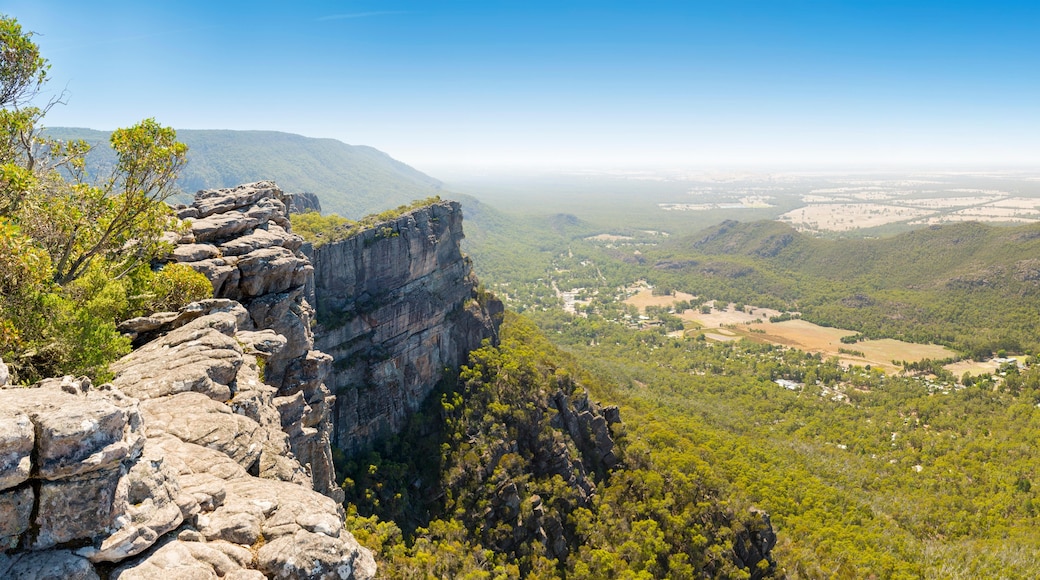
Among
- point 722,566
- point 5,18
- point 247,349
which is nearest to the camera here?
point 5,18

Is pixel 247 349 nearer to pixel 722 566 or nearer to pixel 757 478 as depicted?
pixel 722 566

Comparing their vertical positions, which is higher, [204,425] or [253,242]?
[253,242]

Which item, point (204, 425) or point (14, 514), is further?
point (204, 425)

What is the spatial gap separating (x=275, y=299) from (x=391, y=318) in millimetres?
30421

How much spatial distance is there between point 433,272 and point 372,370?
17386mm

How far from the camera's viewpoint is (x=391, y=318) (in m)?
61.7

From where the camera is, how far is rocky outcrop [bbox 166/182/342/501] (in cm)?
2828

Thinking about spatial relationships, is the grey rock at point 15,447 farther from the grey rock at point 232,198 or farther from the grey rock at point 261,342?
the grey rock at point 232,198

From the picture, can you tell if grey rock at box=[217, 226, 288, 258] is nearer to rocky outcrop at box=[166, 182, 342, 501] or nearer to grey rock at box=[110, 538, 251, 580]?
rocky outcrop at box=[166, 182, 342, 501]

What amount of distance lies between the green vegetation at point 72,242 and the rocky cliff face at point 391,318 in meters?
26.3

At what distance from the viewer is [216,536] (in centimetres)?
1186

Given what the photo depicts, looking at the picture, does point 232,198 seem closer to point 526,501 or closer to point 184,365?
point 184,365

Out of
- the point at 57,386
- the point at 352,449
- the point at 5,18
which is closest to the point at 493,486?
the point at 352,449

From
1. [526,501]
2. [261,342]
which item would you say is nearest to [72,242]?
[261,342]
